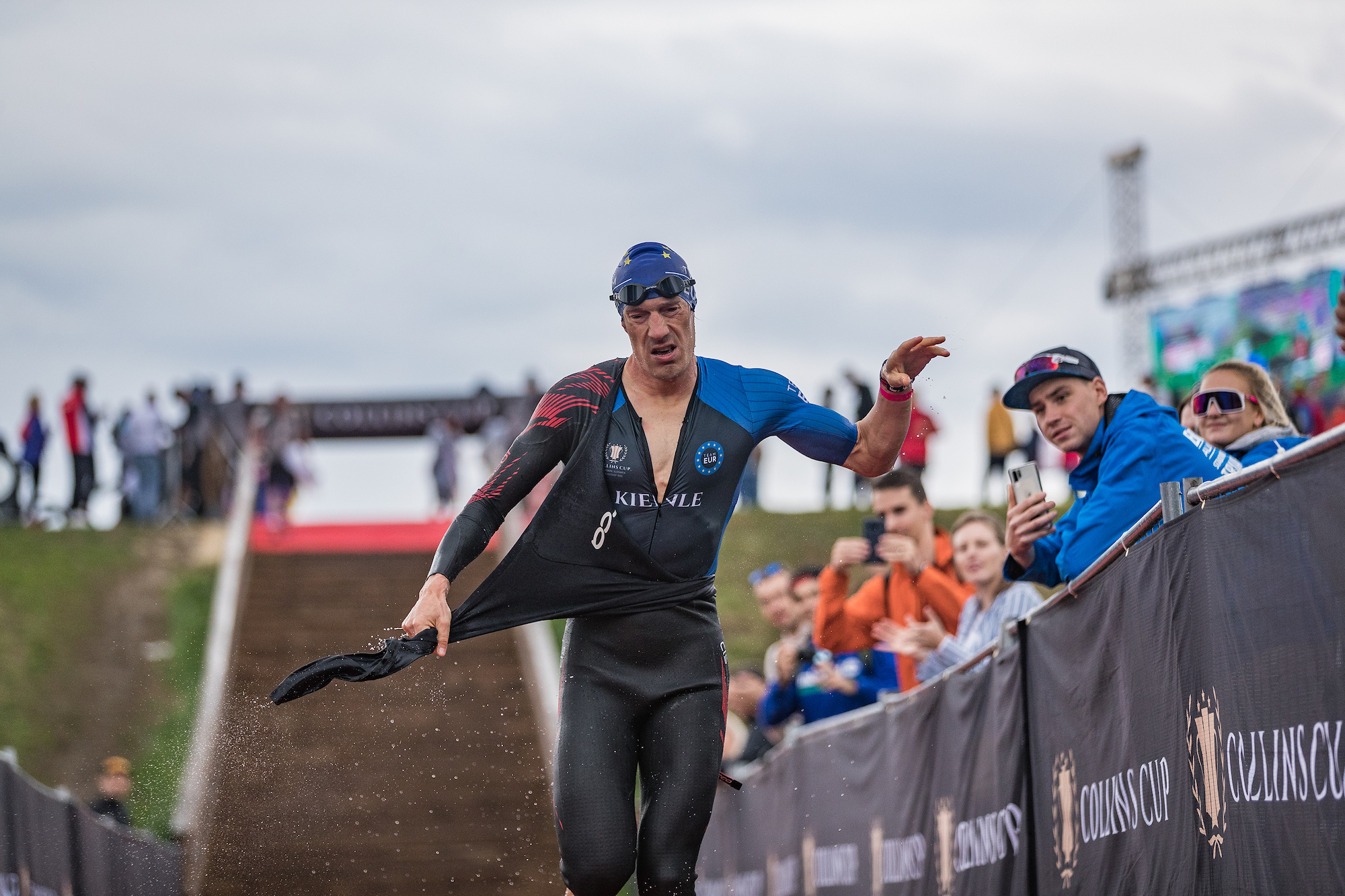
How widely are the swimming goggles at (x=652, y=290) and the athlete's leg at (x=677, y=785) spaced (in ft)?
4.48

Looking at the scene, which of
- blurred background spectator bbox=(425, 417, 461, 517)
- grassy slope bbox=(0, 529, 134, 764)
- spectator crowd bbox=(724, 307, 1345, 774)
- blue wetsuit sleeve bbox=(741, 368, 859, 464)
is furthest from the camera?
blurred background spectator bbox=(425, 417, 461, 517)

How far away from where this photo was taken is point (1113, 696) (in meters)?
4.60

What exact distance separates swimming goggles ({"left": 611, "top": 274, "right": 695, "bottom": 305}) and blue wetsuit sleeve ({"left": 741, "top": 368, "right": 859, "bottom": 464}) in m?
0.48

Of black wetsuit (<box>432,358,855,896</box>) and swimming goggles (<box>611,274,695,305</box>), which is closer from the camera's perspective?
black wetsuit (<box>432,358,855,896</box>)

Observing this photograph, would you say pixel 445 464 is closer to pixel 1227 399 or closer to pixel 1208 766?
pixel 1227 399

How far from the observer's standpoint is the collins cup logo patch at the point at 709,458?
4.93 m

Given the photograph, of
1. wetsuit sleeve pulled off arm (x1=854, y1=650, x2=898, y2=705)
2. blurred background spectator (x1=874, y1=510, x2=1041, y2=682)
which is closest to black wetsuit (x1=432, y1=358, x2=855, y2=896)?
blurred background spectator (x1=874, y1=510, x2=1041, y2=682)

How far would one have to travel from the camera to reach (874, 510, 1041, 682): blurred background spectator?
7.31m

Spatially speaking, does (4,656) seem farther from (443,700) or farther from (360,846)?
(360,846)

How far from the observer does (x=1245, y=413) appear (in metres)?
5.94

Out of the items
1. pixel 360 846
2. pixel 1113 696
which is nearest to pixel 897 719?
pixel 1113 696

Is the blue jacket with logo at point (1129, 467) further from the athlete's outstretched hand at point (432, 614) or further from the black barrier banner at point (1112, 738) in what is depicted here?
the athlete's outstretched hand at point (432, 614)

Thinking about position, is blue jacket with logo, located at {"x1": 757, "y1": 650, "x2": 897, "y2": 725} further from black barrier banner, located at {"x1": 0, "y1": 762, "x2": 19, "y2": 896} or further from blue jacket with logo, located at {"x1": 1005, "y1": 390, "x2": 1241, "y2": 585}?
black barrier banner, located at {"x1": 0, "y1": 762, "x2": 19, "y2": 896}

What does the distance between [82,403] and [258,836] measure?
12855mm
